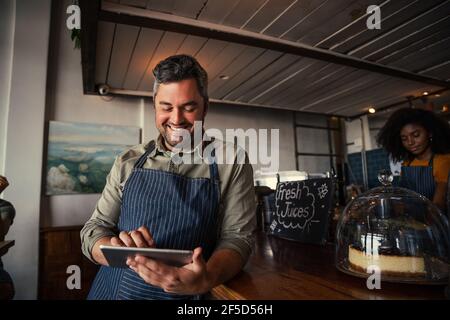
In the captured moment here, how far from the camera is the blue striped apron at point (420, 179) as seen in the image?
2156 millimetres

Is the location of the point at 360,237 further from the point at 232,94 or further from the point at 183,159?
the point at 232,94

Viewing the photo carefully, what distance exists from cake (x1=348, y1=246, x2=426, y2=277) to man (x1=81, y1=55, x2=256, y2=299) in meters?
0.42

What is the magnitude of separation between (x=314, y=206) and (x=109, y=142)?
3.49m

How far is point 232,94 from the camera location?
4.11m

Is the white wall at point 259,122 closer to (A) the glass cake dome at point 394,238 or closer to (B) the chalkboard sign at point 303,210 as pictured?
(B) the chalkboard sign at point 303,210

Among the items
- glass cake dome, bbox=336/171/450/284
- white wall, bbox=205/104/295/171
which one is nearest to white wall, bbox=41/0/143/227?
white wall, bbox=205/104/295/171

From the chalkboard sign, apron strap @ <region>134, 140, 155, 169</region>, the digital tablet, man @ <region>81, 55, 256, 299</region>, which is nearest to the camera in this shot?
the digital tablet

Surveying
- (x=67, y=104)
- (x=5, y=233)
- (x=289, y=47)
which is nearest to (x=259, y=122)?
(x=289, y=47)

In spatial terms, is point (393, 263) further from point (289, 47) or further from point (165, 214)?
point (289, 47)

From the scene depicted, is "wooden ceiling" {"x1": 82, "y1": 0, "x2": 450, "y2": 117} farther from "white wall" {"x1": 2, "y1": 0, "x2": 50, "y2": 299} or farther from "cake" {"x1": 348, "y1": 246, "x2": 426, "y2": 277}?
"cake" {"x1": 348, "y1": 246, "x2": 426, "y2": 277}

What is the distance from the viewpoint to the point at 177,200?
1.17 metres

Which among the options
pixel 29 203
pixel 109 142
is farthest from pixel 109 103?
pixel 29 203

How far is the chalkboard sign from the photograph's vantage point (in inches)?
60.4

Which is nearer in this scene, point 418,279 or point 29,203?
point 418,279
